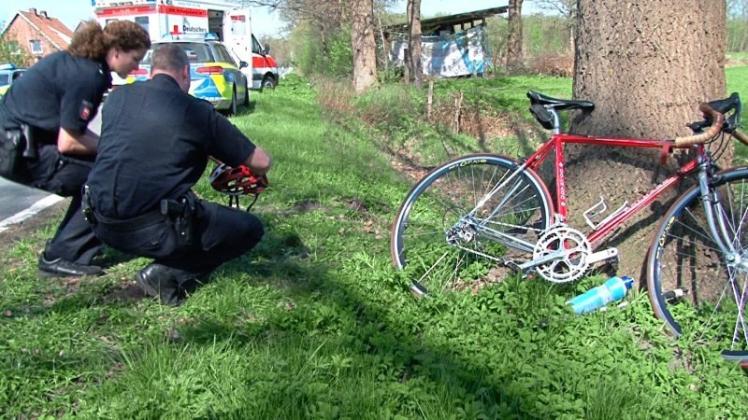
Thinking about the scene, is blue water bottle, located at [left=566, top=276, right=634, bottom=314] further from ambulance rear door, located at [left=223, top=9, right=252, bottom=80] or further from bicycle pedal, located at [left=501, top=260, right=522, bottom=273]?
ambulance rear door, located at [left=223, top=9, right=252, bottom=80]

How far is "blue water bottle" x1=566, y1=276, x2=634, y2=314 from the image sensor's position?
10.8ft

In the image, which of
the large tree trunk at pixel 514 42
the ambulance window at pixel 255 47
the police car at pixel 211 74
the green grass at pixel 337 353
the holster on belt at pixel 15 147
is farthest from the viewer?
the large tree trunk at pixel 514 42

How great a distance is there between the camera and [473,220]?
3.68 meters

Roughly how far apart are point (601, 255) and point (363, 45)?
50.2ft

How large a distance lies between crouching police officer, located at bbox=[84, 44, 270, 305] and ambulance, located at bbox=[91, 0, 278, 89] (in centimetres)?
1147

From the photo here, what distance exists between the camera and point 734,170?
322 cm

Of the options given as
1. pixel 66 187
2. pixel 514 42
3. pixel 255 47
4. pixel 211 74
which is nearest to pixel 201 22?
pixel 255 47

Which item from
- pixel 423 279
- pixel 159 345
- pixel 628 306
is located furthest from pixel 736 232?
pixel 159 345

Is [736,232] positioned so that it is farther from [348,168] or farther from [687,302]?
[348,168]

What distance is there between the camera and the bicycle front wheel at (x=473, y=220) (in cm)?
367

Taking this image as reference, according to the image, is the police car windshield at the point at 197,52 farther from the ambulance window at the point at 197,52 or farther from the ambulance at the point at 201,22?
the ambulance at the point at 201,22

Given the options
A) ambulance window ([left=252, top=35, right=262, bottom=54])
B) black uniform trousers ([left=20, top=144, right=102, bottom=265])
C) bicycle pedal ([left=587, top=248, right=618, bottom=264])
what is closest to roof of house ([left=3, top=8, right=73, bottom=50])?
ambulance window ([left=252, top=35, right=262, bottom=54])

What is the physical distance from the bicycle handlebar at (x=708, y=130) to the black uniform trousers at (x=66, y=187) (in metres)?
3.53

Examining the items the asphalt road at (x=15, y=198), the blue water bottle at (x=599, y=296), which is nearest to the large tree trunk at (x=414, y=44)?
the asphalt road at (x=15, y=198)
